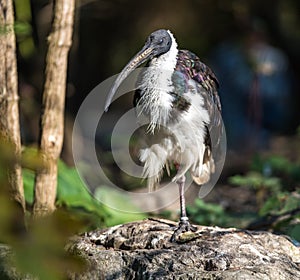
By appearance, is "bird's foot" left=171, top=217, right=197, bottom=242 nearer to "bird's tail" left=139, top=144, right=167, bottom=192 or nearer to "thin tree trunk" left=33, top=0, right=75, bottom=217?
"bird's tail" left=139, top=144, right=167, bottom=192

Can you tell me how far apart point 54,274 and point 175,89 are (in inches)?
132

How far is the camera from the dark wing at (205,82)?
5.06 metres

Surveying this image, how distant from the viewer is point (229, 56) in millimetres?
12844

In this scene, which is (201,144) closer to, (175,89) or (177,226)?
(175,89)

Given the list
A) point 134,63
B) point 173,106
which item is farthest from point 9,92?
point 173,106

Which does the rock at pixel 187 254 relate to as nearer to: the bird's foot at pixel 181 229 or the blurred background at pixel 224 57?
the bird's foot at pixel 181 229

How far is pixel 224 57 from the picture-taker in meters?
12.8

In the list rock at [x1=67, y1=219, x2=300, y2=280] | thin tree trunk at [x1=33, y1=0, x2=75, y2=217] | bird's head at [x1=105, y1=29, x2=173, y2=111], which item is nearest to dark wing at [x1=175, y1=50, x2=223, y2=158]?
bird's head at [x1=105, y1=29, x2=173, y2=111]

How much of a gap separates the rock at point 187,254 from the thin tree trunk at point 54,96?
0.85 metres

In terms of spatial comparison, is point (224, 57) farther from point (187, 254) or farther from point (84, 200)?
point (187, 254)

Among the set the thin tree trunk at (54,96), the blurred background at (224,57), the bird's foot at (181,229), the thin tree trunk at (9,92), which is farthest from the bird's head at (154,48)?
the blurred background at (224,57)

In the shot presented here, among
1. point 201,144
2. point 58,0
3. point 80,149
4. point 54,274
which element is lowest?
point 80,149

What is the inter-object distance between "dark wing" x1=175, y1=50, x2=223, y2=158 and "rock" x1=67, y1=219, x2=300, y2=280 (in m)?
1.04

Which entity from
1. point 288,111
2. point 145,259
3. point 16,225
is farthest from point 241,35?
point 16,225
